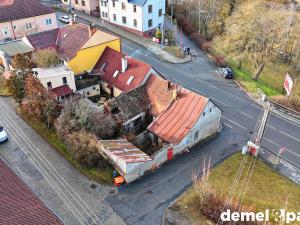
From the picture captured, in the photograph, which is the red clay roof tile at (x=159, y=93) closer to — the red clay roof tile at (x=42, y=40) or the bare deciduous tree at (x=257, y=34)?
the red clay roof tile at (x=42, y=40)

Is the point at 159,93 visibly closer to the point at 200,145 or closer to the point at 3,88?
the point at 200,145

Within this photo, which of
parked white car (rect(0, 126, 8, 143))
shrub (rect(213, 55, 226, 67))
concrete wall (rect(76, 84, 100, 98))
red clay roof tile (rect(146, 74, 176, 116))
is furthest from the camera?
shrub (rect(213, 55, 226, 67))

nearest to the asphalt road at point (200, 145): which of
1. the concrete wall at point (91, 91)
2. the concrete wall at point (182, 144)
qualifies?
the concrete wall at point (182, 144)

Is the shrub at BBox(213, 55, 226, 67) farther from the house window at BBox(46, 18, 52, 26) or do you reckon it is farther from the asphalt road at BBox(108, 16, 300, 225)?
the house window at BBox(46, 18, 52, 26)

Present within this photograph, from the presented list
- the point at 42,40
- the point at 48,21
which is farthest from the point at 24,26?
the point at 42,40

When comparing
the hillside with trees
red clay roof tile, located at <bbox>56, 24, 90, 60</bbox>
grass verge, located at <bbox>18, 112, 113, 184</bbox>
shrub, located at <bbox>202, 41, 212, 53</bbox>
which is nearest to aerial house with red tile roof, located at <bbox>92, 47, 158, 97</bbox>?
red clay roof tile, located at <bbox>56, 24, 90, 60</bbox>

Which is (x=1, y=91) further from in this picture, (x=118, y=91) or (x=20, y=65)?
(x=118, y=91)
